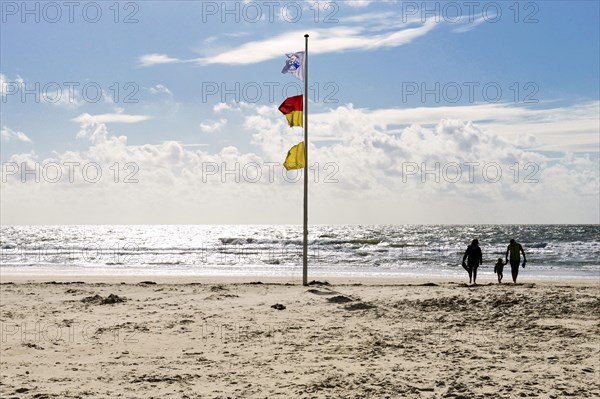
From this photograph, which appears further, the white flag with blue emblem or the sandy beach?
the white flag with blue emblem

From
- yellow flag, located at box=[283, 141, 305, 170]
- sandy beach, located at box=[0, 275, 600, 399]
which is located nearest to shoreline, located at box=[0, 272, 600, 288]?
yellow flag, located at box=[283, 141, 305, 170]

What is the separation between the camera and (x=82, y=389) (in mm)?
7250

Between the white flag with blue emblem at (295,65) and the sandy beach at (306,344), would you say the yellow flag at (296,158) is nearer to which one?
the white flag with blue emblem at (295,65)

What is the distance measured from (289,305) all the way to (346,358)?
513 cm

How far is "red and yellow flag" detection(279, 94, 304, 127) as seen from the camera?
17.5 meters

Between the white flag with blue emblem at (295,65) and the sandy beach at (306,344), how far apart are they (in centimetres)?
682

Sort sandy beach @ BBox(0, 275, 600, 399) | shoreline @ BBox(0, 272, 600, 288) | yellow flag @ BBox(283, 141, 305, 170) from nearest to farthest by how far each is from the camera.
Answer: sandy beach @ BBox(0, 275, 600, 399), yellow flag @ BBox(283, 141, 305, 170), shoreline @ BBox(0, 272, 600, 288)

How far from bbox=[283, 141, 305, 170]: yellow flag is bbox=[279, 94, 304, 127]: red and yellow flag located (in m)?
0.73

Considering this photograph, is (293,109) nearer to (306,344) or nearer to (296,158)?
(296,158)

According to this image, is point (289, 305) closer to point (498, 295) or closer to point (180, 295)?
point (180, 295)

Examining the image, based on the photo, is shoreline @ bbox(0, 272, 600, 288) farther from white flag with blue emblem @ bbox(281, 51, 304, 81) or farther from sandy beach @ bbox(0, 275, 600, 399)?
white flag with blue emblem @ bbox(281, 51, 304, 81)

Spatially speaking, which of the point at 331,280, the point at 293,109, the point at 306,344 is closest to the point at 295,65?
the point at 293,109

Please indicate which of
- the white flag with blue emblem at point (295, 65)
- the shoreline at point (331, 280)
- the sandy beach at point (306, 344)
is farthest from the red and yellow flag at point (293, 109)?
the shoreline at point (331, 280)

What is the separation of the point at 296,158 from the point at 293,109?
1559 mm
